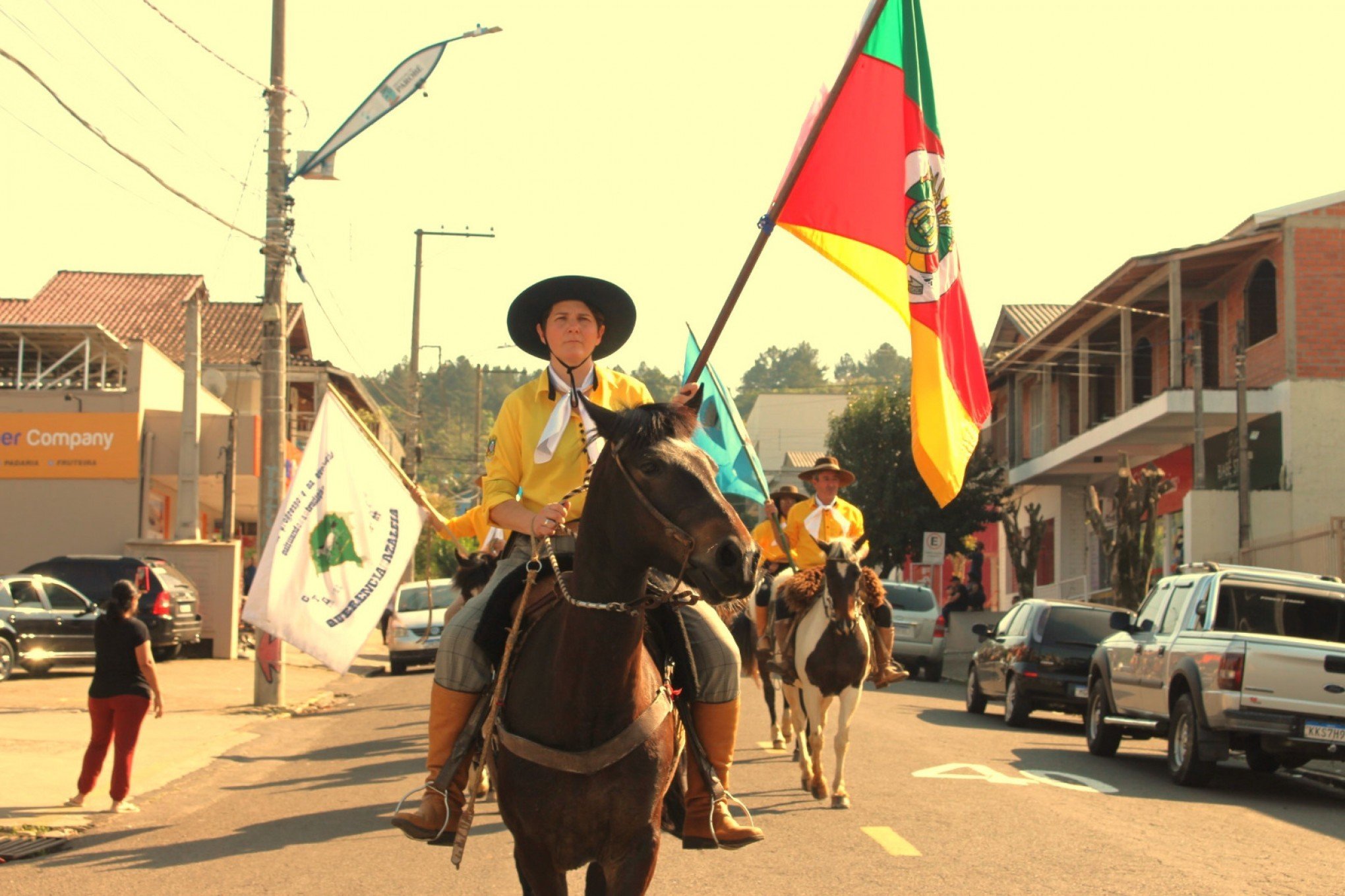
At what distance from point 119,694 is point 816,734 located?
541 centimetres

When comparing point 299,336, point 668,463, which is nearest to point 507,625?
point 668,463

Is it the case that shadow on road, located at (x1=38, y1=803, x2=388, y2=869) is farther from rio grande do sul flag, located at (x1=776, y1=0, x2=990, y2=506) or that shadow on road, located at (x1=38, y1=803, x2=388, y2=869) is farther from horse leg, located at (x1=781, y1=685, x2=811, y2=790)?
rio grande do sul flag, located at (x1=776, y1=0, x2=990, y2=506)

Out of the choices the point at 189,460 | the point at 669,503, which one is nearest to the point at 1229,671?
the point at 669,503

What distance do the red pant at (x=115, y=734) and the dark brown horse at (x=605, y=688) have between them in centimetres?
664

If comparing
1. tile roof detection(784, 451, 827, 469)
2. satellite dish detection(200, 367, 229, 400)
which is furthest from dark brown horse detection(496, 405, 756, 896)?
tile roof detection(784, 451, 827, 469)

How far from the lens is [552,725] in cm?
495

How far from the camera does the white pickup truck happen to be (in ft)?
39.8

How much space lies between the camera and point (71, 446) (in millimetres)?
32062

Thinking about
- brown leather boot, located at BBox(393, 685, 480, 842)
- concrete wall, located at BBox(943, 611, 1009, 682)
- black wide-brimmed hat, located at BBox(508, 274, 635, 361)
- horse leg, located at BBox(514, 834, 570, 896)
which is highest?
black wide-brimmed hat, located at BBox(508, 274, 635, 361)

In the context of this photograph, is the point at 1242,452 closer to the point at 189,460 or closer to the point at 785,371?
the point at 189,460

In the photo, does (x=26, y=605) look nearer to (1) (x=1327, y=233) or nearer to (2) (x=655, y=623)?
(2) (x=655, y=623)

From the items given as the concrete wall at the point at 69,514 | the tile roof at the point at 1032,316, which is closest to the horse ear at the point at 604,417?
the concrete wall at the point at 69,514

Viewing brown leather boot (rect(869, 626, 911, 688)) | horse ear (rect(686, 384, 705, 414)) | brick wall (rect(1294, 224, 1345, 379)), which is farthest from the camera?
Result: brick wall (rect(1294, 224, 1345, 379))

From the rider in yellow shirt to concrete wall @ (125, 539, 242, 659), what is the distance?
1810 cm
